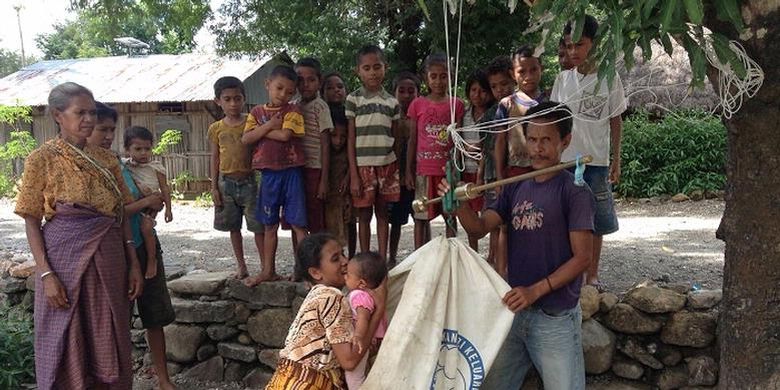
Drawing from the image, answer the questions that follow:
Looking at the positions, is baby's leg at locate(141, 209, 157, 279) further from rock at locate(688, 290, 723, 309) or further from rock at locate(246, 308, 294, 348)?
rock at locate(688, 290, 723, 309)

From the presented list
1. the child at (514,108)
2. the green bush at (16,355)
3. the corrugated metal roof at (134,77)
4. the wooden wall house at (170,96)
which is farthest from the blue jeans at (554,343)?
the wooden wall house at (170,96)

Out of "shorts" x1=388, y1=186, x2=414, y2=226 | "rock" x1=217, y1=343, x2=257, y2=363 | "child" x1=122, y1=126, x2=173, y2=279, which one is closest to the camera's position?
"child" x1=122, y1=126, x2=173, y2=279

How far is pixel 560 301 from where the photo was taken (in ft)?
8.02

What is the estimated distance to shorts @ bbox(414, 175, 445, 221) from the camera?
4.00m

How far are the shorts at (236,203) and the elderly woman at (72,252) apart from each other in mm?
1104

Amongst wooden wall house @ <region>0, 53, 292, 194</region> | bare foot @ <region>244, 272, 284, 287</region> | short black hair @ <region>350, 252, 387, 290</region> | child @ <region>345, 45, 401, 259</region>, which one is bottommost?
bare foot @ <region>244, 272, 284, 287</region>

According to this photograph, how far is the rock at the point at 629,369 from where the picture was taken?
3.47m

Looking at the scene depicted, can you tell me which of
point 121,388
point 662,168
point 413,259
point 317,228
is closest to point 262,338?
point 317,228

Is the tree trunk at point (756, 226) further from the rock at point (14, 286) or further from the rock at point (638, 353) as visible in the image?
the rock at point (14, 286)

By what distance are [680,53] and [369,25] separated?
5.95 metres

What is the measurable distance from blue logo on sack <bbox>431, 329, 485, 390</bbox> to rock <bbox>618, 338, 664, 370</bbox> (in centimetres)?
150

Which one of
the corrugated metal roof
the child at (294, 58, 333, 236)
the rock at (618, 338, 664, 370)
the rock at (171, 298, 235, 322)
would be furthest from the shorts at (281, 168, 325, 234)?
the corrugated metal roof

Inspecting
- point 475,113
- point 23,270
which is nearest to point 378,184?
point 475,113

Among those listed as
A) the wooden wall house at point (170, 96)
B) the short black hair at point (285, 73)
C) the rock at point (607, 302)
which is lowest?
the rock at point (607, 302)
